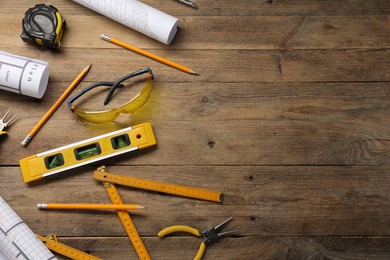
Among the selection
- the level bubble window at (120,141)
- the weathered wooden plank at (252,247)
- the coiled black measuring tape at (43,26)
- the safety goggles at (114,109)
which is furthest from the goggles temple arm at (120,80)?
the weathered wooden plank at (252,247)

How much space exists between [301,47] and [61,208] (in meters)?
0.78

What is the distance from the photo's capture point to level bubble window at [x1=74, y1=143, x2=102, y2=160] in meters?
1.36

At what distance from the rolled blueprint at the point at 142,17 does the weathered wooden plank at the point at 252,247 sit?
0.54 metres

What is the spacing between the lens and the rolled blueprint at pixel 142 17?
1.41 metres

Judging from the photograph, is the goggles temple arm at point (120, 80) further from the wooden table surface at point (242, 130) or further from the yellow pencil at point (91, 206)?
the yellow pencil at point (91, 206)

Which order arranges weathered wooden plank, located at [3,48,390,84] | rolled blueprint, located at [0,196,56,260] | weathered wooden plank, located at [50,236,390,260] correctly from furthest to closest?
1. weathered wooden plank, located at [3,48,390,84]
2. weathered wooden plank, located at [50,236,390,260]
3. rolled blueprint, located at [0,196,56,260]

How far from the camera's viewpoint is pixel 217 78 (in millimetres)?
1436

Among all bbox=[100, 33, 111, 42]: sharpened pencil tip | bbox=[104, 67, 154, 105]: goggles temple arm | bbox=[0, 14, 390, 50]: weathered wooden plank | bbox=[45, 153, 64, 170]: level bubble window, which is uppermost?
bbox=[0, 14, 390, 50]: weathered wooden plank

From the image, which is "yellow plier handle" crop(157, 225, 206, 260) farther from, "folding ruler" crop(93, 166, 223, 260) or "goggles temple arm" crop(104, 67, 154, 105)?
"goggles temple arm" crop(104, 67, 154, 105)

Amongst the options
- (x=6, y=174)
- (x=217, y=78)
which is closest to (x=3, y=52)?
(x=6, y=174)

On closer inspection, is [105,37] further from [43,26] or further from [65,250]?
[65,250]

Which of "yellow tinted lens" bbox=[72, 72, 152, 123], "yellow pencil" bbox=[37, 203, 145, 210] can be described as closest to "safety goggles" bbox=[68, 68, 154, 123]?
"yellow tinted lens" bbox=[72, 72, 152, 123]

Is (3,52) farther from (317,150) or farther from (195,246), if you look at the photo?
(317,150)

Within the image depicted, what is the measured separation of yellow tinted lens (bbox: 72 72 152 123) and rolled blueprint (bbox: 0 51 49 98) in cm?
12
